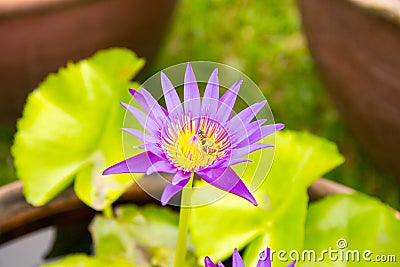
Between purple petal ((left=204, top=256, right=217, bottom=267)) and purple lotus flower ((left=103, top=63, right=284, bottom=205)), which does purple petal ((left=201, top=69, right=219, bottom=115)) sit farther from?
purple petal ((left=204, top=256, right=217, bottom=267))

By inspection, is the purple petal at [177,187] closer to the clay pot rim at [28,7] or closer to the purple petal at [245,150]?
the purple petal at [245,150]

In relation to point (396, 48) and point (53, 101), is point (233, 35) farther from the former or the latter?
point (53, 101)

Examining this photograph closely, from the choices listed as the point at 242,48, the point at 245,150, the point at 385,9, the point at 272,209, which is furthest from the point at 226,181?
the point at 242,48

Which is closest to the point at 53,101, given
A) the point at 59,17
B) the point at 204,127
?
the point at 204,127

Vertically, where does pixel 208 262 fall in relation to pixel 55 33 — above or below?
above

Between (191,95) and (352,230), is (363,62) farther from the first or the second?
(191,95)

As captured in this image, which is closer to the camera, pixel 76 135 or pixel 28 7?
pixel 76 135
